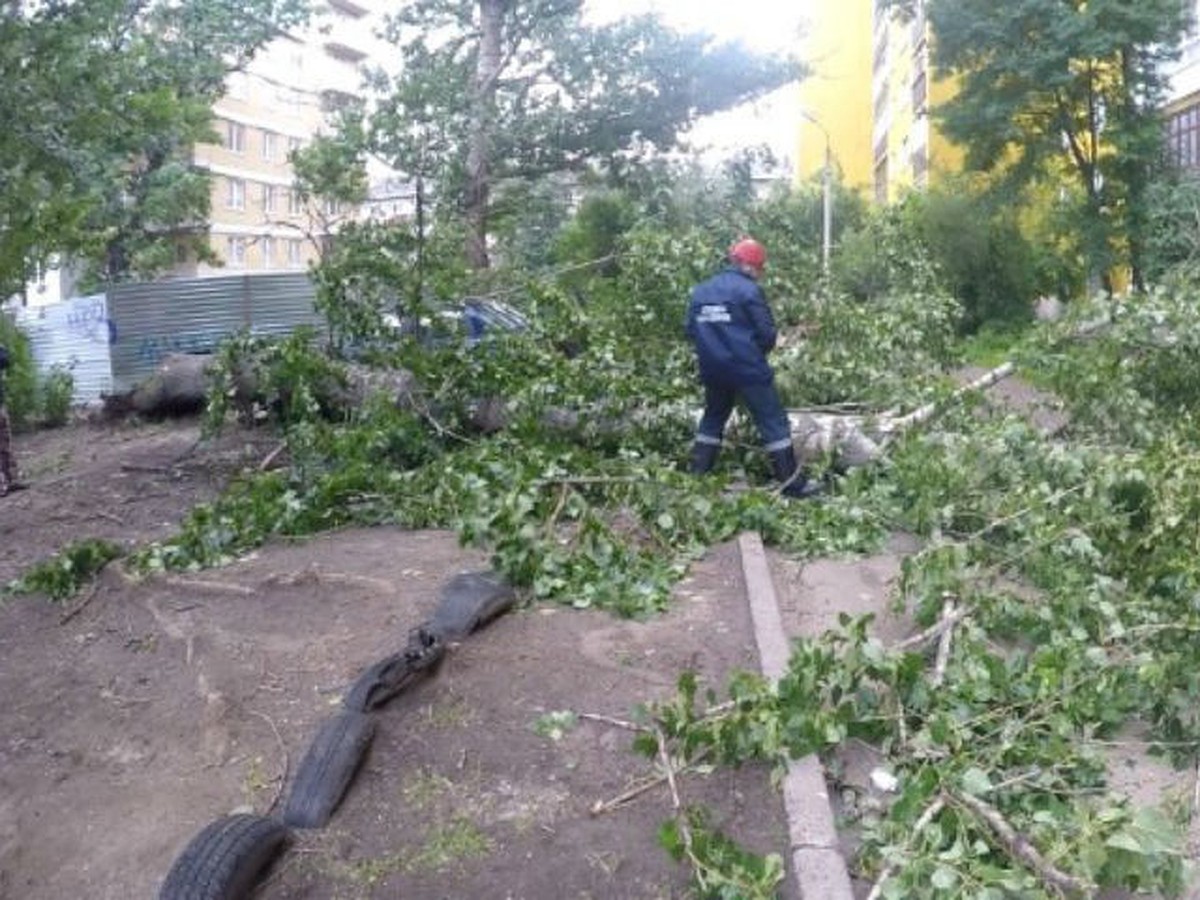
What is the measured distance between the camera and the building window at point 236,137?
52000 mm

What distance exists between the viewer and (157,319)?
59.8 ft

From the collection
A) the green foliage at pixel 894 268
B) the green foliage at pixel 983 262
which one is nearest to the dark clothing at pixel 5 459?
the green foliage at pixel 894 268

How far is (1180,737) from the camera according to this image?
4.27 meters

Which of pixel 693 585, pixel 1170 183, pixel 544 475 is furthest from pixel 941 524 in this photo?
pixel 1170 183

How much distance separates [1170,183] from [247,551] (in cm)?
1776

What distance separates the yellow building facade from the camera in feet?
149

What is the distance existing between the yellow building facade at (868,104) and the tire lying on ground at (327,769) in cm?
3789

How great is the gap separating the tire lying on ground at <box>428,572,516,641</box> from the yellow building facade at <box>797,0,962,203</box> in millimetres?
36335

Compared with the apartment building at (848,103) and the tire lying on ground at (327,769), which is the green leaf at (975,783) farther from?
the apartment building at (848,103)

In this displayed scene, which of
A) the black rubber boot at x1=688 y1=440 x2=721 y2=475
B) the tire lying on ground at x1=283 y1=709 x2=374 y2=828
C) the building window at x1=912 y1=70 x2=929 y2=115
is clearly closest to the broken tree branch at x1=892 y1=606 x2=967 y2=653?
the tire lying on ground at x1=283 y1=709 x2=374 y2=828

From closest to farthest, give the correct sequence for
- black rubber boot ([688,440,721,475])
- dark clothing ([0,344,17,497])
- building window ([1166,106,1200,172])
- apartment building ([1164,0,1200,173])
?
1. black rubber boot ([688,440,721,475])
2. dark clothing ([0,344,17,497])
3. building window ([1166,106,1200,172])
4. apartment building ([1164,0,1200,173])

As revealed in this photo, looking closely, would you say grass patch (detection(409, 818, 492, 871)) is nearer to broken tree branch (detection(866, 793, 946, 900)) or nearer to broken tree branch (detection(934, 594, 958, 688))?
broken tree branch (detection(866, 793, 946, 900))

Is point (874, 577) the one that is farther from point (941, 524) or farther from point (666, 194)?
point (666, 194)

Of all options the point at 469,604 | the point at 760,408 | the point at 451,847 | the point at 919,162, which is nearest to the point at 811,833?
the point at 451,847
